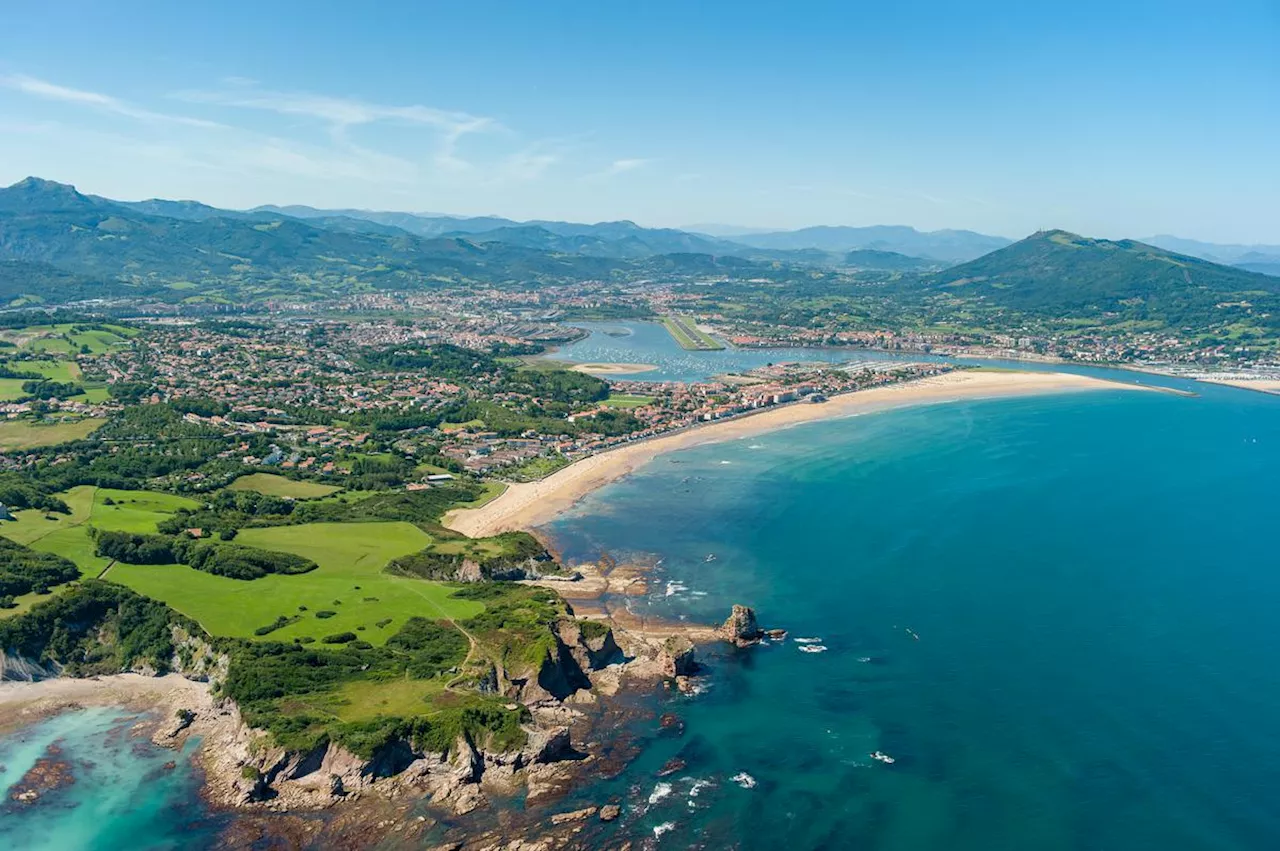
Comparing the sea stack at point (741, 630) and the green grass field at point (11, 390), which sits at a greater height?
the green grass field at point (11, 390)

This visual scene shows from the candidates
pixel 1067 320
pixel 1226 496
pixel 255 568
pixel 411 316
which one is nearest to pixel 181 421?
pixel 255 568

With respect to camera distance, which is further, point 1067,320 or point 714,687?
point 1067,320

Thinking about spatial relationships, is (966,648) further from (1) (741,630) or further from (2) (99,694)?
(2) (99,694)

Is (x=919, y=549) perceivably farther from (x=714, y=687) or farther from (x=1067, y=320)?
(x=1067, y=320)

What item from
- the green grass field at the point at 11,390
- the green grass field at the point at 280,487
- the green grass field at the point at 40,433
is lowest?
the green grass field at the point at 280,487

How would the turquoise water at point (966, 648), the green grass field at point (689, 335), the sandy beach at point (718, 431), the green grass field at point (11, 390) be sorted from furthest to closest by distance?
the green grass field at point (689, 335), the green grass field at point (11, 390), the sandy beach at point (718, 431), the turquoise water at point (966, 648)

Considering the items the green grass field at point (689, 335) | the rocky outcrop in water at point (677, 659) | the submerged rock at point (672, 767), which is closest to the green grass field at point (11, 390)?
the rocky outcrop in water at point (677, 659)

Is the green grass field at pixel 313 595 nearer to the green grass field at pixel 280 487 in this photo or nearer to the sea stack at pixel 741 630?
the sea stack at pixel 741 630
